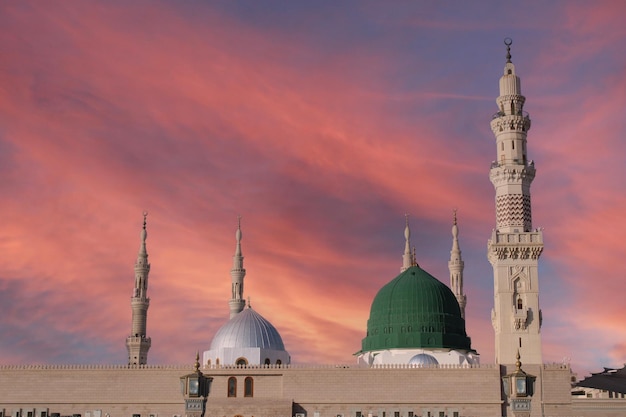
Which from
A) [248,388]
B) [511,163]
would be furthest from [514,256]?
[248,388]

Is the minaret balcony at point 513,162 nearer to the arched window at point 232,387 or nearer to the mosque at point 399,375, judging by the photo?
the mosque at point 399,375

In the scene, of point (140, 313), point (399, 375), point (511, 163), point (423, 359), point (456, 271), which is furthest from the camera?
point (456, 271)

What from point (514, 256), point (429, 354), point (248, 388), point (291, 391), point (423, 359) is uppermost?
point (514, 256)

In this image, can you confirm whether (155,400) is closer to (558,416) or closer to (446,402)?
(446,402)

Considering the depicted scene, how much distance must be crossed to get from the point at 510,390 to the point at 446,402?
342 cm

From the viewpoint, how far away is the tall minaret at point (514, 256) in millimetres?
50500

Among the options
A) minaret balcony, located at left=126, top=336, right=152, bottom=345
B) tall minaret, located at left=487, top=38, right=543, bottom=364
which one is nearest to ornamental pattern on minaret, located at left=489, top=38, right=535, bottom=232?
tall minaret, located at left=487, top=38, right=543, bottom=364

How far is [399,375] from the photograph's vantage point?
46.0 m

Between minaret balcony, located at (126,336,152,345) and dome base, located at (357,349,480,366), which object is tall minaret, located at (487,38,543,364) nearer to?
dome base, located at (357,349,480,366)

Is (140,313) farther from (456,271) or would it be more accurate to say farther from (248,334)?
(456,271)

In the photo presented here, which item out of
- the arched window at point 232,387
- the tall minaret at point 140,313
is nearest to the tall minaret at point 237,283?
the tall minaret at point 140,313

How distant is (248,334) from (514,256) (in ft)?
55.2

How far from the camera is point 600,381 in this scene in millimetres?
19562

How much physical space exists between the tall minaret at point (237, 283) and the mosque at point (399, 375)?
25.8 feet
